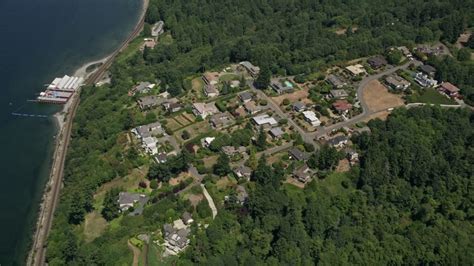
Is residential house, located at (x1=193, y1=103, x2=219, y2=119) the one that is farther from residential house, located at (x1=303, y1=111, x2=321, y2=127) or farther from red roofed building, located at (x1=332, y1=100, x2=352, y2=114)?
red roofed building, located at (x1=332, y1=100, x2=352, y2=114)

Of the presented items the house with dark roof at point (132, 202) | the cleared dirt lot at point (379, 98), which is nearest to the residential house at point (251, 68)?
the cleared dirt lot at point (379, 98)

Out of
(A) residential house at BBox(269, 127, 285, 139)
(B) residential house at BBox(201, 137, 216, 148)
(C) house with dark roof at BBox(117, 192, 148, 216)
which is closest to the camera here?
(C) house with dark roof at BBox(117, 192, 148, 216)

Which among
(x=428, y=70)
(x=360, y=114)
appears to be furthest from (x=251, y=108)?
(x=428, y=70)

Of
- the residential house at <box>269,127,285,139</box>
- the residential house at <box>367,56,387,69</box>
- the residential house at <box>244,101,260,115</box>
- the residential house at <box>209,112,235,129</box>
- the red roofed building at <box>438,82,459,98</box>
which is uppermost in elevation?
the residential house at <box>209,112,235,129</box>

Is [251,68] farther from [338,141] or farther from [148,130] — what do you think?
[338,141]

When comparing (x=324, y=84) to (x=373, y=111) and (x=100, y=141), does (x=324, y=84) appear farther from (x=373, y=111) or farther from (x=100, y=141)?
(x=100, y=141)

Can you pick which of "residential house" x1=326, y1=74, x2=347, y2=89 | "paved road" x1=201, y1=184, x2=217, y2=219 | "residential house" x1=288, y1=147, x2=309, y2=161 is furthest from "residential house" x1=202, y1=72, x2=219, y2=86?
"paved road" x1=201, y1=184, x2=217, y2=219

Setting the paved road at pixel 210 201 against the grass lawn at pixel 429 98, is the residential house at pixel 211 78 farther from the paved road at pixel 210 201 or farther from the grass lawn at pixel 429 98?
the grass lawn at pixel 429 98
